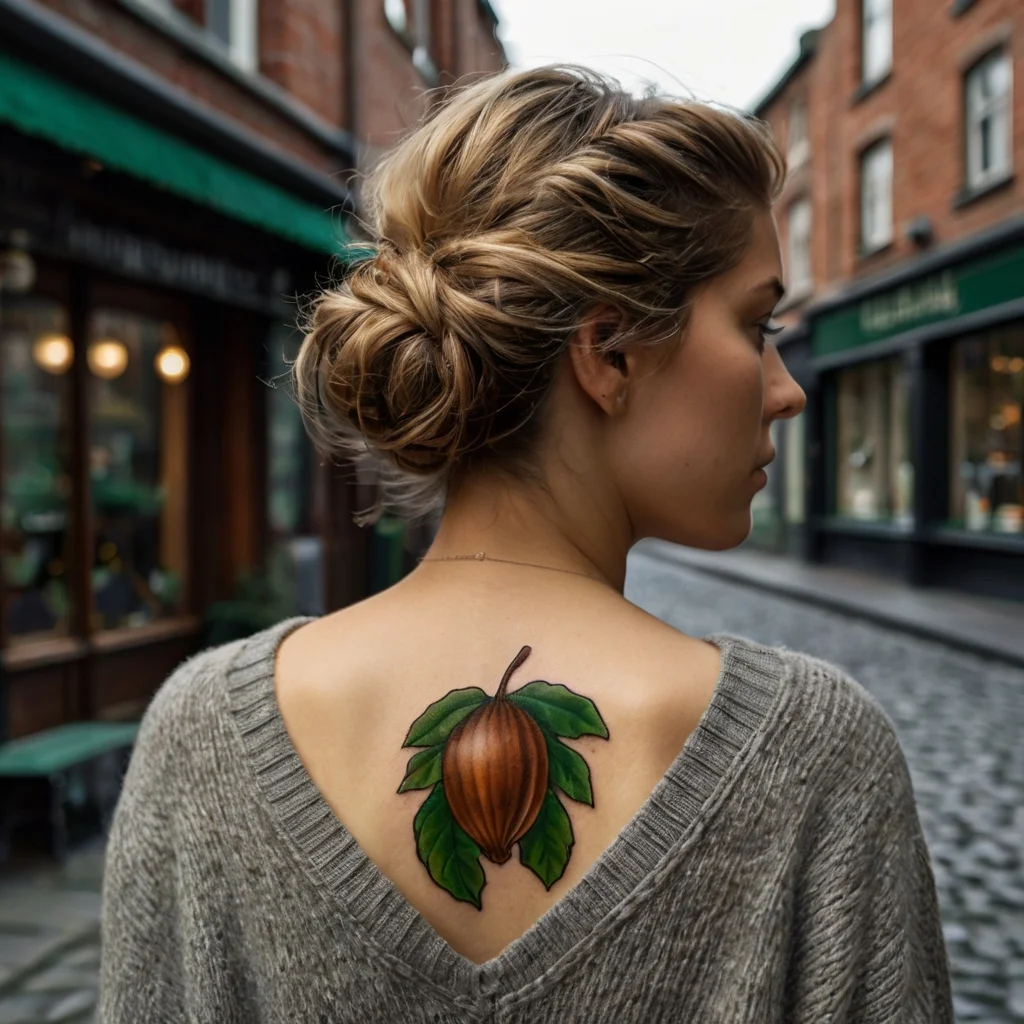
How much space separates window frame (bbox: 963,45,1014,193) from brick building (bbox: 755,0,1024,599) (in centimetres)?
2

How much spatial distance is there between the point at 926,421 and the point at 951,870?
11400 mm

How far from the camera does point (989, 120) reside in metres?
13.3

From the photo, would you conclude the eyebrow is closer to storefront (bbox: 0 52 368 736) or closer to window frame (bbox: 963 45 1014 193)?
storefront (bbox: 0 52 368 736)

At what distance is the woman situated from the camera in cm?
92

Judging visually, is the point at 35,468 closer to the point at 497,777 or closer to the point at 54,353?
the point at 54,353

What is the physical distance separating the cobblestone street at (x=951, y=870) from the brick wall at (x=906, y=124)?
18.6 ft

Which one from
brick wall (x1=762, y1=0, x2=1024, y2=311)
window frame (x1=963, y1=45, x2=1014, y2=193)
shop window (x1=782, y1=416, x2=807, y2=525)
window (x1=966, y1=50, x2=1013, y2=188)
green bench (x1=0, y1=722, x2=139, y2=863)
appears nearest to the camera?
green bench (x1=0, y1=722, x2=139, y2=863)

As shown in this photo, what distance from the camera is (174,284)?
22.6 ft

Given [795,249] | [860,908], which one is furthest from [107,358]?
[795,249]

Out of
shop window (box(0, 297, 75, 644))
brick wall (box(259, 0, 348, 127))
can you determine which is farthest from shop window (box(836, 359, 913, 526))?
shop window (box(0, 297, 75, 644))

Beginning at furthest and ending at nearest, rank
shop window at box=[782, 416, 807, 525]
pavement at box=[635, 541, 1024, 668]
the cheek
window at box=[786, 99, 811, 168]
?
window at box=[786, 99, 811, 168], shop window at box=[782, 416, 807, 525], pavement at box=[635, 541, 1024, 668], the cheek

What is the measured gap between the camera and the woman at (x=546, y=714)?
0.92 meters

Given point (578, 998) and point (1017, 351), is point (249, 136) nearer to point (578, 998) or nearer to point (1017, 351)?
point (578, 998)

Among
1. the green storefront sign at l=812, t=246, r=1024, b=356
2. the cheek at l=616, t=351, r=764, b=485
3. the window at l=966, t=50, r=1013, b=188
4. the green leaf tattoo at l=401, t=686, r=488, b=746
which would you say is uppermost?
the window at l=966, t=50, r=1013, b=188
